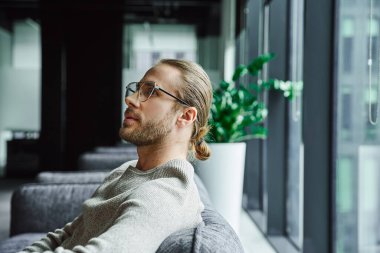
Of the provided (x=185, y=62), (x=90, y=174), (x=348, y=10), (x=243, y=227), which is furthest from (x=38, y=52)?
(x=185, y=62)

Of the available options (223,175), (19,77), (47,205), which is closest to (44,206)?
(47,205)

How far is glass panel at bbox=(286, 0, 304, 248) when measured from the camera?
11.9 ft

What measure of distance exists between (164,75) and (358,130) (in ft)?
4.36

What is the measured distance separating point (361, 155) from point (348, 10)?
66 centimetres

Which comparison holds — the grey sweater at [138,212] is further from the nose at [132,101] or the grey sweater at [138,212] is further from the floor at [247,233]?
the floor at [247,233]

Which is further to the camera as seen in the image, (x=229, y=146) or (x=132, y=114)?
(x=229, y=146)

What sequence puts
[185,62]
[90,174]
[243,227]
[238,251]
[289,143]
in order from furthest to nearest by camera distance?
[243,227], [289,143], [90,174], [185,62], [238,251]

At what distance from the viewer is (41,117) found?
8023 millimetres

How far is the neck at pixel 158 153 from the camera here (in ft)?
4.47

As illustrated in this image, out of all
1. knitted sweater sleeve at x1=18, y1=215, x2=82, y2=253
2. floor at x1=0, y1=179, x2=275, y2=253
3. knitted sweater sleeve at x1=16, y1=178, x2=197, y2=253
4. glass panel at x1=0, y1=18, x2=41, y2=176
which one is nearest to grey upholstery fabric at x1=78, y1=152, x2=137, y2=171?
floor at x1=0, y1=179, x2=275, y2=253

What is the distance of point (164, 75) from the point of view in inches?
53.1

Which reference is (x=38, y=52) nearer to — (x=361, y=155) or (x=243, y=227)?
(x=243, y=227)

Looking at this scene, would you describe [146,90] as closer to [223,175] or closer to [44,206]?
[44,206]

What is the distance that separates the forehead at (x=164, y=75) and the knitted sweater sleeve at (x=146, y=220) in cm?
27
